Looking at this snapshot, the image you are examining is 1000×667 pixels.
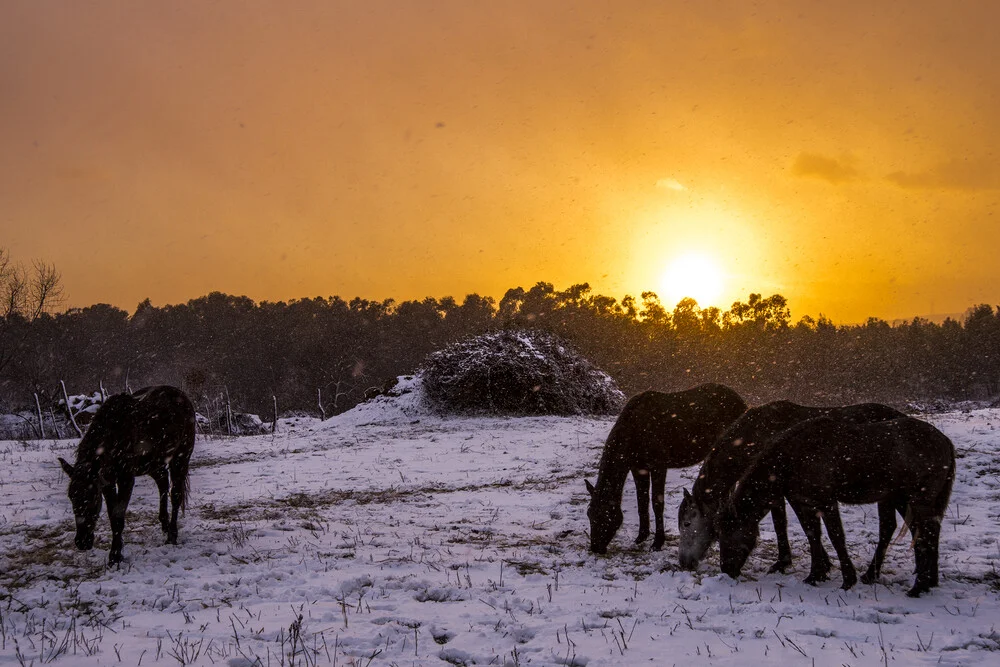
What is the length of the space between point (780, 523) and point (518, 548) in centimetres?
309

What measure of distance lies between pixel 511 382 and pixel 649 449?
17.6 metres

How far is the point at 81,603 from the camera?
18.5 feet

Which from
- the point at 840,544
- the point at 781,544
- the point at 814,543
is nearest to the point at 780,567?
the point at 781,544

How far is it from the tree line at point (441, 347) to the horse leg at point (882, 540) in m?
34.8

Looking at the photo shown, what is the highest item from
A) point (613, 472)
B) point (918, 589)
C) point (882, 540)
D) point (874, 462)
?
point (874, 462)

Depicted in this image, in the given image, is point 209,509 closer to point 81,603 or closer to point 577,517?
point 81,603

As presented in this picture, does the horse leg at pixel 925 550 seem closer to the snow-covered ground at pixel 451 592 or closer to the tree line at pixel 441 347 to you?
the snow-covered ground at pixel 451 592

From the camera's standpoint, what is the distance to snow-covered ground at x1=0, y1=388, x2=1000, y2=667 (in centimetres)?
434

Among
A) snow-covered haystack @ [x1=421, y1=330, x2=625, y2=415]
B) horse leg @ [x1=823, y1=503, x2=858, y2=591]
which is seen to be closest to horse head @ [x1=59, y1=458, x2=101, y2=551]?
horse leg @ [x1=823, y1=503, x2=858, y2=591]

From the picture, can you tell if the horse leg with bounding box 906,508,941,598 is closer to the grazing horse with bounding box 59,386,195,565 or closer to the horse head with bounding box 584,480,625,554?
the horse head with bounding box 584,480,625,554

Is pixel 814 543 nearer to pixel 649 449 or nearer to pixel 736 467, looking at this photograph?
pixel 736 467

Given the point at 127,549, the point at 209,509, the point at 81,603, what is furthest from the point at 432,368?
the point at 81,603

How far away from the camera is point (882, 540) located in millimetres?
5992

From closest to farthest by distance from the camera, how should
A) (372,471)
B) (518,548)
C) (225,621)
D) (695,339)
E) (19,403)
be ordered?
(225,621), (518,548), (372,471), (19,403), (695,339)
